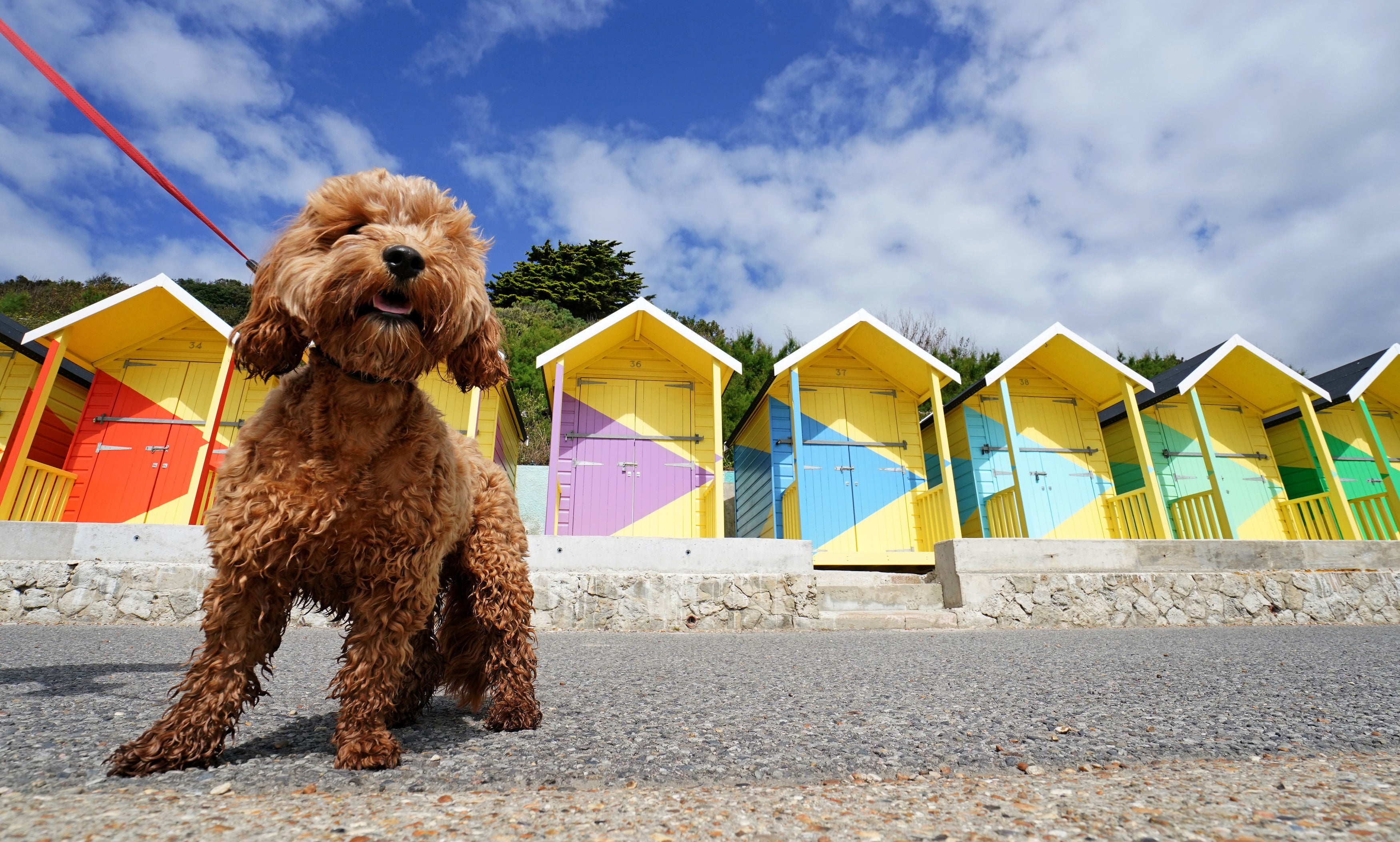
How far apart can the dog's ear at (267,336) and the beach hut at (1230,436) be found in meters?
12.6

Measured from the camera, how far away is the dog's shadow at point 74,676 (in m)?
2.63

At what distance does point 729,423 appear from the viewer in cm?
1691

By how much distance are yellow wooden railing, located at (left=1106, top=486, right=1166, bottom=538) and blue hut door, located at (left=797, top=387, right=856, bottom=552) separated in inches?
180

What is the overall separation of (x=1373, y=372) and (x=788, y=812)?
1572 cm

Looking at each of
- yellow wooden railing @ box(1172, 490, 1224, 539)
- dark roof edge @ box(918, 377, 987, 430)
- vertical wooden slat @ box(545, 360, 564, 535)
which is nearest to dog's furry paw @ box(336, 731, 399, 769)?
vertical wooden slat @ box(545, 360, 564, 535)

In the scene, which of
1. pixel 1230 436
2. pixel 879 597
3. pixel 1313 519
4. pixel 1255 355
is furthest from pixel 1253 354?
pixel 879 597

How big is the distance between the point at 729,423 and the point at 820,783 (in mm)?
15357

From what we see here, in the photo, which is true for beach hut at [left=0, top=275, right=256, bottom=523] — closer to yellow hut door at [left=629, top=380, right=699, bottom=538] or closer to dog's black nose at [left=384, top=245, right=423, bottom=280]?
yellow hut door at [left=629, top=380, right=699, bottom=538]

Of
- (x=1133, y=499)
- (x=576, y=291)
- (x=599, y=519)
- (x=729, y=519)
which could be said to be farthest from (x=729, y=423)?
(x=576, y=291)

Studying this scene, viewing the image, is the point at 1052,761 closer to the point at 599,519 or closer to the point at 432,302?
the point at 432,302

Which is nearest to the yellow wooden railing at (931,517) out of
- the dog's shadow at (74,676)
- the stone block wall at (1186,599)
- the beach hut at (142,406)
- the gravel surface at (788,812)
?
the stone block wall at (1186,599)

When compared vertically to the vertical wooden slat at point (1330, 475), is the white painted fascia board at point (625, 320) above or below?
above

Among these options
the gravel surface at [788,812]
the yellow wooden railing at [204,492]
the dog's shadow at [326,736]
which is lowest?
the gravel surface at [788,812]

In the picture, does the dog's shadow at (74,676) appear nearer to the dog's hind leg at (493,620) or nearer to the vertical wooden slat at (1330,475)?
the dog's hind leg at (493,620)
